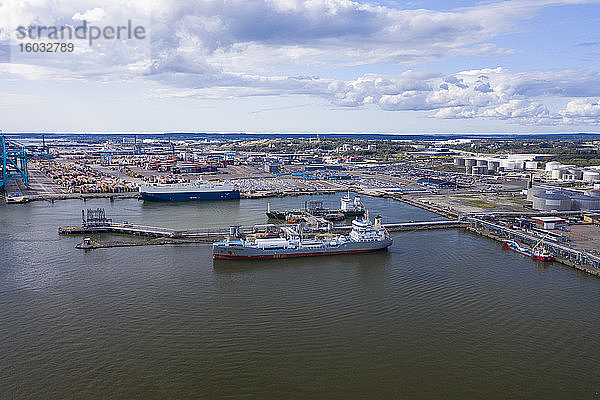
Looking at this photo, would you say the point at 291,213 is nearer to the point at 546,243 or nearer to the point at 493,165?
the point at 546,243

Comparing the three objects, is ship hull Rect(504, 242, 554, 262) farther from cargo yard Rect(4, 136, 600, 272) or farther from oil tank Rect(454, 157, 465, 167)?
oil tank Rect(454, 157, 465, 167)

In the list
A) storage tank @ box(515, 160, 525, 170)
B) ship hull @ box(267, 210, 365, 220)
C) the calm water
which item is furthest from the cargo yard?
the calm water

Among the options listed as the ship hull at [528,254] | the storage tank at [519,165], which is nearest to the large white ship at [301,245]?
the ship hull at [528,254]

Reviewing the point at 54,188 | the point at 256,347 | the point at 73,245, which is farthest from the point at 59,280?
the point at 54,188

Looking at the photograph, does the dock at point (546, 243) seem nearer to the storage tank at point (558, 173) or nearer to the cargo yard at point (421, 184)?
the cargo yard at point (421, 184)

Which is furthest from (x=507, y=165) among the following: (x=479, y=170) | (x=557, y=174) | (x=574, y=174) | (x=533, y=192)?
(x=533, y=192)
